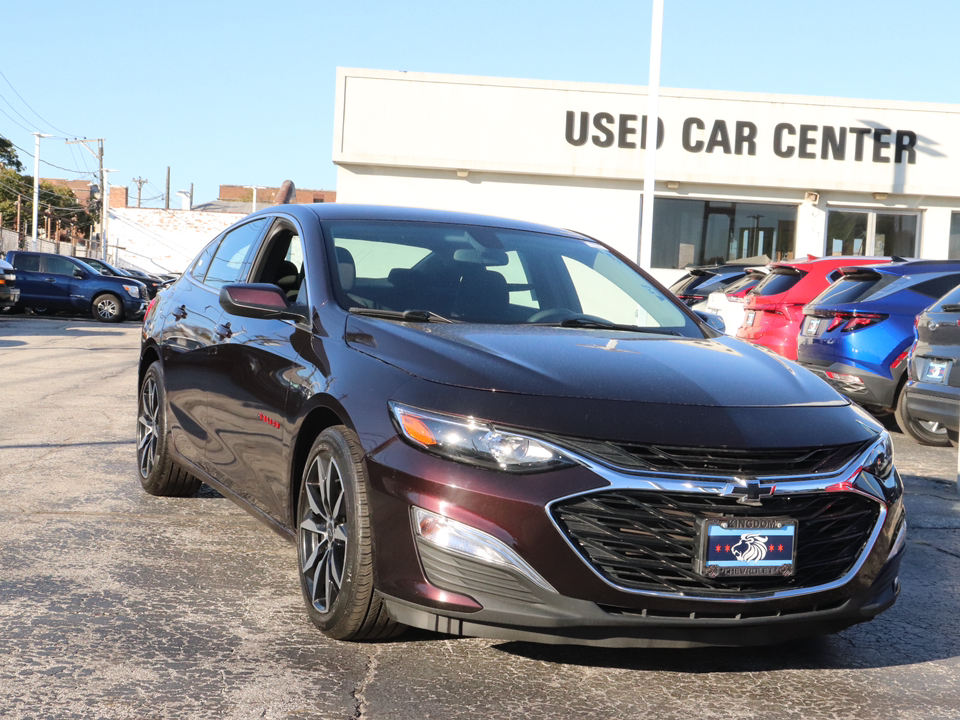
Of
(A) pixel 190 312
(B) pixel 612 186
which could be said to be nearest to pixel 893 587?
(A) pixel 190 312

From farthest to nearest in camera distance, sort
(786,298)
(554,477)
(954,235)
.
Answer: (954,235)
(786,298)
(554,477)

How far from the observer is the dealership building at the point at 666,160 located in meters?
22.6

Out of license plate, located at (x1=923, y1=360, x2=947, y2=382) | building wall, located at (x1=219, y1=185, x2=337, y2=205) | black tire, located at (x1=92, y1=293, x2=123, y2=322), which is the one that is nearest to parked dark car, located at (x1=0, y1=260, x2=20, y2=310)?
black tire, located at (x1=92, y1=293, x2=123, y2=322)

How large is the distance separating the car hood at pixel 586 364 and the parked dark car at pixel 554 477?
1cm

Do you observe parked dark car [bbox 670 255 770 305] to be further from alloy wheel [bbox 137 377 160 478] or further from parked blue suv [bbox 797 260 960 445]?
alloy wheel [bbox 137 377 160 478]

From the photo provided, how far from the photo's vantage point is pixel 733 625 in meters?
3.33

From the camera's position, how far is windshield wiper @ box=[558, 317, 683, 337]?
14.8ft

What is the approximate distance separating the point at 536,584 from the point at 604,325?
62.1 inches

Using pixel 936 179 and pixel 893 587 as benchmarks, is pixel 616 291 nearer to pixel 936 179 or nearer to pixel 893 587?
pixel 893 587

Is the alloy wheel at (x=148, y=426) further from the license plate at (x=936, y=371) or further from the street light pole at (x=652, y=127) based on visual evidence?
the street light pole at (x=652, y=127)

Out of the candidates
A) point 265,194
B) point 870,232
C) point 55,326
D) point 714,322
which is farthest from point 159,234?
point 714,322

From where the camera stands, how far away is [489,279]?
185 inches

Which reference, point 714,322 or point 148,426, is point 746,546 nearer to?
point 714,322

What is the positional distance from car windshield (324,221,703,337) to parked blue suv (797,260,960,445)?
5.19 metres
